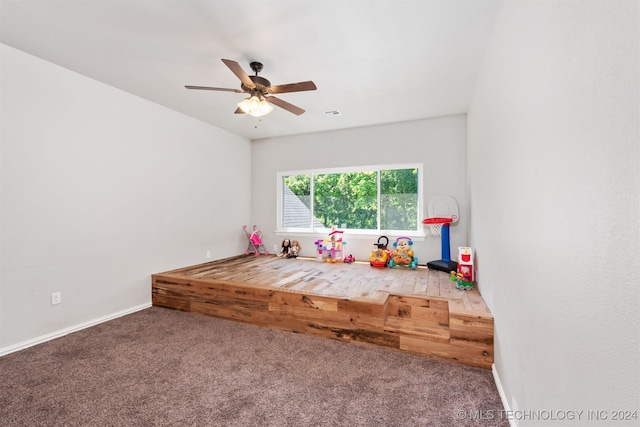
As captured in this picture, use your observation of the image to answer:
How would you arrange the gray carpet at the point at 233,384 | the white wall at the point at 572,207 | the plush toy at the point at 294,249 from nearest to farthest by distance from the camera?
the white wall at the point at 572,207 → the gray carpet at the point at 233,384 → the plush toy at the point at 294,249

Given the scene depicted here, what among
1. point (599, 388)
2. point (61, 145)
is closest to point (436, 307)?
point (599, 388)

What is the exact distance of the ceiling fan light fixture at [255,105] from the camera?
8.82 ft

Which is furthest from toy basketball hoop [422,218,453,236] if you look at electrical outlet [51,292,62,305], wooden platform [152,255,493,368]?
electrical outlet [51,292,62,305]

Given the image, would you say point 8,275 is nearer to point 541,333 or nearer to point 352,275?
point 352,275

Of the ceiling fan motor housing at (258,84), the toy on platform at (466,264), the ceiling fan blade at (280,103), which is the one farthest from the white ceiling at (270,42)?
the toy on platform at (466,264)

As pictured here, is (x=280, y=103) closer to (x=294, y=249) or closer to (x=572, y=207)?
(x=572, y=207)

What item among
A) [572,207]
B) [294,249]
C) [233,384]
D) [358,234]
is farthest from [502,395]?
[294,249]

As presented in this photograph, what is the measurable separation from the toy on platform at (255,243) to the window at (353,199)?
0.51 m

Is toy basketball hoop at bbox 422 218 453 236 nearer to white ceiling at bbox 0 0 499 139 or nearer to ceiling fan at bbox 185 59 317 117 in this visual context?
white ceiling at bbox 0 0 499 139

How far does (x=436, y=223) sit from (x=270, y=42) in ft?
10.4

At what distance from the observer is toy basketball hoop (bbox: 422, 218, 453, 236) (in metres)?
3.99

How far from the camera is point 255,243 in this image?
5.42 m

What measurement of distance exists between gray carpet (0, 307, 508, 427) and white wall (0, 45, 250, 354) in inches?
21.2

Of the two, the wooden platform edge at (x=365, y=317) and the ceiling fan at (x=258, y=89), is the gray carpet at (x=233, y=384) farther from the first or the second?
the ceiling fan at (x=258, y=89)
